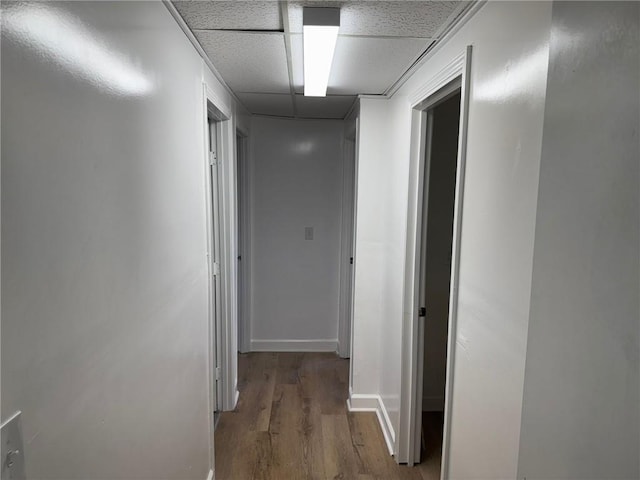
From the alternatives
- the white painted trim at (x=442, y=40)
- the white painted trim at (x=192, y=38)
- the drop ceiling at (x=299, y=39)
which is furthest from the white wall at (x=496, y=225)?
the white painted trim at (x=192, y=38)

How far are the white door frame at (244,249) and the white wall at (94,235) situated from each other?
83.2 inches

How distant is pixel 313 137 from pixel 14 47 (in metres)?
3.30

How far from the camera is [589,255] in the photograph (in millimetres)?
663

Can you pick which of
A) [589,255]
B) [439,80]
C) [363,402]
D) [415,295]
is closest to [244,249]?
[363,402]

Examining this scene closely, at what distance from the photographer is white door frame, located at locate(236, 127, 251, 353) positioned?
3.73 meters

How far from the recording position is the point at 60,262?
779 millimetres

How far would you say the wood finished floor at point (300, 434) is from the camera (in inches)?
93.9

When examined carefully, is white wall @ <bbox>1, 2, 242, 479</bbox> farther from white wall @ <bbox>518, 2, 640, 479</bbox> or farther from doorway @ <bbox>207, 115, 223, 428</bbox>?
doorway @ <bbox>207, 115, 223, 428</bbox>

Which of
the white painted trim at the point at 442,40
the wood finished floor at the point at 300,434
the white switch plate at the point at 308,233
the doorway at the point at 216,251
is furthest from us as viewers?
the white switch plate at the point at 308,233

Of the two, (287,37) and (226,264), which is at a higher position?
(287,37)

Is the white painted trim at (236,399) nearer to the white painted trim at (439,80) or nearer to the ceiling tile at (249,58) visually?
the ceiling tile at (249,58)

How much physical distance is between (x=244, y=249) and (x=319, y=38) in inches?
102

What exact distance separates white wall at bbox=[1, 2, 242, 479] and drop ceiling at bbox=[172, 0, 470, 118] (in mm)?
208

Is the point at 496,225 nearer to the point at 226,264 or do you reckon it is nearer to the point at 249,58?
the point at 249,58
